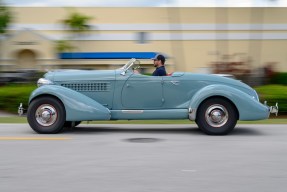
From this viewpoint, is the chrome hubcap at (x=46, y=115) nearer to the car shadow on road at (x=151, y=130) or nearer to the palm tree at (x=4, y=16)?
the car shadow on road at (x=151, y=130)

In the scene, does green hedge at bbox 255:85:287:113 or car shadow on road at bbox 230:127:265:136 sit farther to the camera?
green hedge at bbox 255:85:287:113

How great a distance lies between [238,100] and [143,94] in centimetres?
187

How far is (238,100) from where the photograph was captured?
409 inches

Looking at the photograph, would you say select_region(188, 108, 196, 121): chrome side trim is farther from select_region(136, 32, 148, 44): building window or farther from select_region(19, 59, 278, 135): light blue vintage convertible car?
select_region(136, 32, 148, 44): building window

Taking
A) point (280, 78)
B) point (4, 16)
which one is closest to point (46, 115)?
point (280, 78)

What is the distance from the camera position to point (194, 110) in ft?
34.4

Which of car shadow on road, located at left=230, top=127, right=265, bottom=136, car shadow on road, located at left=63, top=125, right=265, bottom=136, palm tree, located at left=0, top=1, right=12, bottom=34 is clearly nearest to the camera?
car shadow on road, located at left=230, top=127, right=265, bottom=136

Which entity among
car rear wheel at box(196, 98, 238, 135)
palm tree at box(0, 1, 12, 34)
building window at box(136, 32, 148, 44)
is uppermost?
palm tree at box(0, 1, 12, 34)

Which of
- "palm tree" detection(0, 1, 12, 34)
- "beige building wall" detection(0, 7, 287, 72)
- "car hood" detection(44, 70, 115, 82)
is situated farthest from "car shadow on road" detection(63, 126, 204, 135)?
"beige building wall" detection(0, 7, 287, 72)

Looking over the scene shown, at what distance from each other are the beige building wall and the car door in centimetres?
2791

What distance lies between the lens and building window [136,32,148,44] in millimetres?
39469

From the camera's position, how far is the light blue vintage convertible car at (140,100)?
10.5 m

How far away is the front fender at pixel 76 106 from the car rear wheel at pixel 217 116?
184 centimetres

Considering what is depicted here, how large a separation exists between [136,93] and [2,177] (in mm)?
4494
